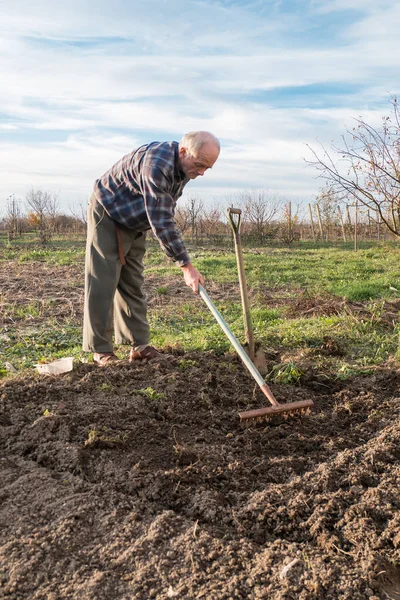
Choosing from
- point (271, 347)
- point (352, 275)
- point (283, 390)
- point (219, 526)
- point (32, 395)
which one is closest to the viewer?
point (219, 526)

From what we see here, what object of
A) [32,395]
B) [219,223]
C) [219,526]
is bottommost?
[219,526]

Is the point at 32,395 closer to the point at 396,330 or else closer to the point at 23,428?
the point at 23,428

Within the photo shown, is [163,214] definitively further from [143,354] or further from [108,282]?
[143,354]

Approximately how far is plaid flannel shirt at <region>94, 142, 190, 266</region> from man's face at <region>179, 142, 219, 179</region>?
0.23 ft

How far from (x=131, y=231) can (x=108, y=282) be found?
433 mm

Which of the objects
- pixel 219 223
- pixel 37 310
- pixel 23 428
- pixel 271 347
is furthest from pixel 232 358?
pixel 219 223

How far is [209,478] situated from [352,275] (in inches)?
343

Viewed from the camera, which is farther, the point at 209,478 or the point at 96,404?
the point at 96,404

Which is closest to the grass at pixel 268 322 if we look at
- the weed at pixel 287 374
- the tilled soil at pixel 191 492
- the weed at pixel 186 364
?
the weed at pixel 287 374

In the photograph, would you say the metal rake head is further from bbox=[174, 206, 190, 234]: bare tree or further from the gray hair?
bbox=[174, 206, 190, 234]: bare tree

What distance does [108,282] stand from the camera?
4039 millimetres

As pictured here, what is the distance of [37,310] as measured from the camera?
7.05 meters

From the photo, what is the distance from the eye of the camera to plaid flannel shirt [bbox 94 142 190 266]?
3568 millimetres

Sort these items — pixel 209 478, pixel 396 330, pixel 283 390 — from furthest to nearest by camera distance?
pixel 396 330, pixel 283 390, pixel 209 478
